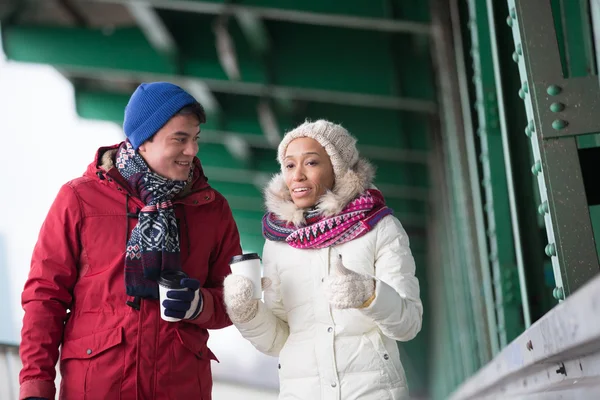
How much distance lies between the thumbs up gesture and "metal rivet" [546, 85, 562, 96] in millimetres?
769

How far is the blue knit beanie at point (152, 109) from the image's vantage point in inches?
130

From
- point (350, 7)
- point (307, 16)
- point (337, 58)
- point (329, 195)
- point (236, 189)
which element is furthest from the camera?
point (236, 189)

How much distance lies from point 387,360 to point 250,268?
52cm

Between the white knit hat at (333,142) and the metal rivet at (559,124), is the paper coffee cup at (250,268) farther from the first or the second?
the metal rivet at (559,124)

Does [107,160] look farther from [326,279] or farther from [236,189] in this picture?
[236,189]

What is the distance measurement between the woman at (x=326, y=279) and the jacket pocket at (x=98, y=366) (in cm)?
39

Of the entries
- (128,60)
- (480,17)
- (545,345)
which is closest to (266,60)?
(128,60)

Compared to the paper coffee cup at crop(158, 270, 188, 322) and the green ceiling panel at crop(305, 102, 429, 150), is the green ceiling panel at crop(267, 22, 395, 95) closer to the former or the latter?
the green ceiling panel at crop(305, 102, 429, 150)

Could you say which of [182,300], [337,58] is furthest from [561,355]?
[337,58]

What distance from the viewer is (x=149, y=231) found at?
3176mm

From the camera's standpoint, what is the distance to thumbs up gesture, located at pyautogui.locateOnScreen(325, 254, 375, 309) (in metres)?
2.78

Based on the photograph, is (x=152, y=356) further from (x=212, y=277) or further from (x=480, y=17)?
(x=480, y=17)

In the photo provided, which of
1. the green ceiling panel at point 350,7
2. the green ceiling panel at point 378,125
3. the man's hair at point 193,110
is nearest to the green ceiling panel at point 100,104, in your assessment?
the green ceiling panel at point 378,125

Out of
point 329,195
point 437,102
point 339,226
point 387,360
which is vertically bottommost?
point 387,360
